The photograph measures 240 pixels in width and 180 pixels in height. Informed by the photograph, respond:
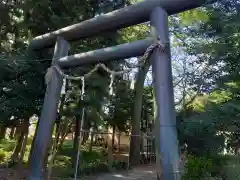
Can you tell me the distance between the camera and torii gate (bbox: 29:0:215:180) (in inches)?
154

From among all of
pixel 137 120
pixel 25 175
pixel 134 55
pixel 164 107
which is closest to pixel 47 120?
pixel 25 175

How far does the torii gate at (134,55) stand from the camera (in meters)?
3.90

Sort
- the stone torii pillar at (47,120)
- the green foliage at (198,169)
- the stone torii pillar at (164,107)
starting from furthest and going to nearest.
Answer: the stone torii pillar at (47,120) → the green foliage at (198,169) → the stone torii pillar at (164,107)

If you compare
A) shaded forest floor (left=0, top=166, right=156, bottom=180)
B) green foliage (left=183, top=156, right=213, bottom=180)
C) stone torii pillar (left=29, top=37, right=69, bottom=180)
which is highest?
stone torii pillar (left=29, top=37, right=69, bottom=180)

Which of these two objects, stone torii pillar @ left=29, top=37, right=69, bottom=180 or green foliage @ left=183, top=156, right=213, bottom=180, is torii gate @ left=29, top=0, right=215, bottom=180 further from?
green foliage @ left=183, top=156, right=213, bottom=180

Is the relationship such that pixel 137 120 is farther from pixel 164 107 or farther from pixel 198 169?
pixel 164 107

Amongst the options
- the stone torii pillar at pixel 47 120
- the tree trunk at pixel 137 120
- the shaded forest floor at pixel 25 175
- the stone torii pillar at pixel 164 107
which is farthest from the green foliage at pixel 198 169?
the tree trunk at pixel 137 120

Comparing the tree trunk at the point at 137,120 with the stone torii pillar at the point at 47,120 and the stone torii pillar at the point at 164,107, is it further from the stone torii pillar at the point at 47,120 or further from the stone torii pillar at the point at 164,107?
the stone torii pillar at the point at 164,107

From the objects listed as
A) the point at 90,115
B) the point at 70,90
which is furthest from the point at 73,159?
the point at 70,90

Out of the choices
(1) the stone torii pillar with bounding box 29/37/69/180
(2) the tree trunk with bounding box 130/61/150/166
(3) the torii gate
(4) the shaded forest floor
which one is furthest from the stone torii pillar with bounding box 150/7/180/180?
(2) the tree trunk with bounding box 130/61/150/166

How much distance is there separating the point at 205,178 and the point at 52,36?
4176 millimetres

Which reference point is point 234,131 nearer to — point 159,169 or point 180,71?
point 159,169

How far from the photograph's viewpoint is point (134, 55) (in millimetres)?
4594

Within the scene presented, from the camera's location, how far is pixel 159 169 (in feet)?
12.8
